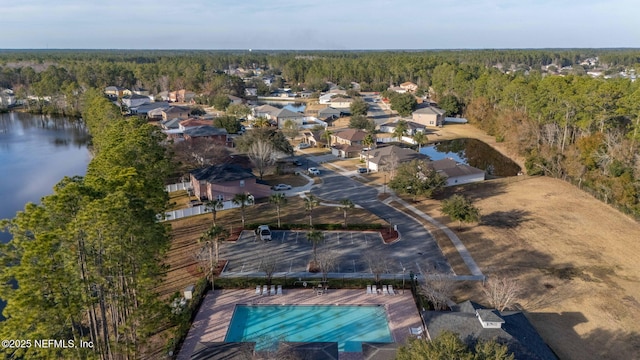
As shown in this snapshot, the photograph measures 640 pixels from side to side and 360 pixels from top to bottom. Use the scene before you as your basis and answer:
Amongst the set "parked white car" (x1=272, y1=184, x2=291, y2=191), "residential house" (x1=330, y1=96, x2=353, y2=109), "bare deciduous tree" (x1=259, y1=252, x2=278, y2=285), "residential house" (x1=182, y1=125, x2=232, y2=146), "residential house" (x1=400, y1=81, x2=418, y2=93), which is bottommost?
"bare deciduous tree" (x1=259, y1=252, x2=278, y2=285)

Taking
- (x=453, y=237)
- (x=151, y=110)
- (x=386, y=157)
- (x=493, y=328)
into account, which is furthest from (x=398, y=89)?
(x=493, y=328)

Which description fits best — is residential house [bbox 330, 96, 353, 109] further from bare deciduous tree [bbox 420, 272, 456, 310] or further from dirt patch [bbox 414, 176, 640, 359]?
bare deciduous tree [bbox 420, 272, 456, 310]

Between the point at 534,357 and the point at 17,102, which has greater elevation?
the point at 17,102

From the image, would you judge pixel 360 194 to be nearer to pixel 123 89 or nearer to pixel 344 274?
pixel 344 274

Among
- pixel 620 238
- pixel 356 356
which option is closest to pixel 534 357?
pixel 356 356

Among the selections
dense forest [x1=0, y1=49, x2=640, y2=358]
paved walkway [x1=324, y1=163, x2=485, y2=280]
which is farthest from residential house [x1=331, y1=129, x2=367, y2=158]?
dense forest [x1=0, y1=49, x2=640, y2=358]

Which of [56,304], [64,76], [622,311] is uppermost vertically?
[64,76]
